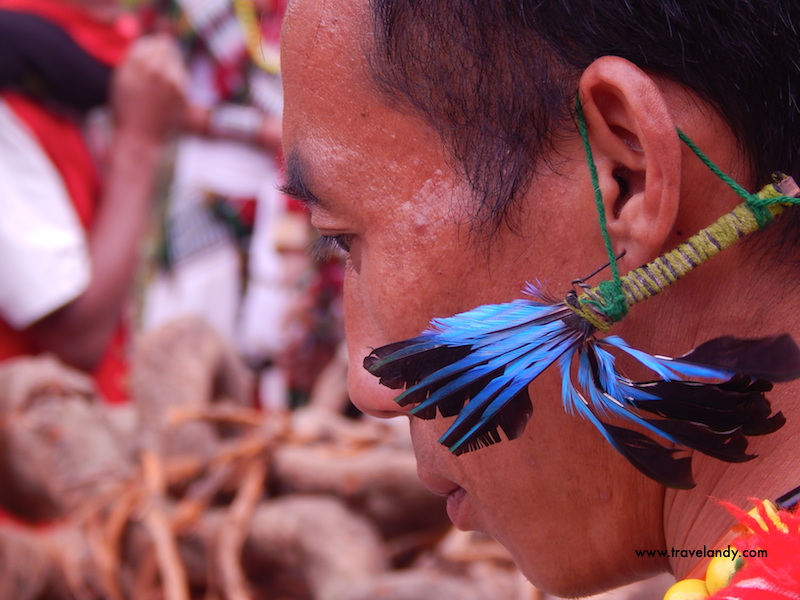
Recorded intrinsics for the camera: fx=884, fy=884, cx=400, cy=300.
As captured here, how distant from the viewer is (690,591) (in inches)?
33.0

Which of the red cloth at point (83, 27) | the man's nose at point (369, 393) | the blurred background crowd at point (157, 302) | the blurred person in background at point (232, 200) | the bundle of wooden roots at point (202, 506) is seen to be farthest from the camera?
the blurred person in background at point (232, 200)

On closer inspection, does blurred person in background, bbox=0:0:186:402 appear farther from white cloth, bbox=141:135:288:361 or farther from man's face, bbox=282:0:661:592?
man's face, bbox=282:0:661:592

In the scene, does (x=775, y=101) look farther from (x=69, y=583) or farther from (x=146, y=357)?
(x=146, y=357)

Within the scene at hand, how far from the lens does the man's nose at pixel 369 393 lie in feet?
3.34

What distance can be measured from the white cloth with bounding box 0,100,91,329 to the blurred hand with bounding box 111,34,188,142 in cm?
40

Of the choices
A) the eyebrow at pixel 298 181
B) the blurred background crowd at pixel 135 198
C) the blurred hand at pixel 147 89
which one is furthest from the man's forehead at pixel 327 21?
the blurred hand at pixel 147 89

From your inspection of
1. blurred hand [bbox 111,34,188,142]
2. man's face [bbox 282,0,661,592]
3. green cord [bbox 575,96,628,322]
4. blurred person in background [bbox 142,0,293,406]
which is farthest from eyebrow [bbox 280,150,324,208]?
blurred person in background [bbox 142,0,293,406]

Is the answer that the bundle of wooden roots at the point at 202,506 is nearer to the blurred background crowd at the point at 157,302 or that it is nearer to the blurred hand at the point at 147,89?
the blurred background crowd at the point at 157,302

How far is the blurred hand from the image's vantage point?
11.0 feet

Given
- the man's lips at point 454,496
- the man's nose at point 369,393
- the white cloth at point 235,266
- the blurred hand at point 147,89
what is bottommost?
the white cloth at point 235,266

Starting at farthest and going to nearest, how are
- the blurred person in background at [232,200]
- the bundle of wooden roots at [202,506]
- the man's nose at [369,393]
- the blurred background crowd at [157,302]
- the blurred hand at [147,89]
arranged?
the blurred person in background at [232,200]
the blurred hand at [147,89]
the blurred background crowd at [157,302]
the bundle of wooden roots at [202,506]
the man's nose at [369,393]

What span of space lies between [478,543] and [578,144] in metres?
1.35

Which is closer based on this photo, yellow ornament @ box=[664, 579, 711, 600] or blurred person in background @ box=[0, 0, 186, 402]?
yellow ornament @ box=[664, 579, 711, 600]

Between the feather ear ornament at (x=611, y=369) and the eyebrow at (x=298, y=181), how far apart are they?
0.64ft
